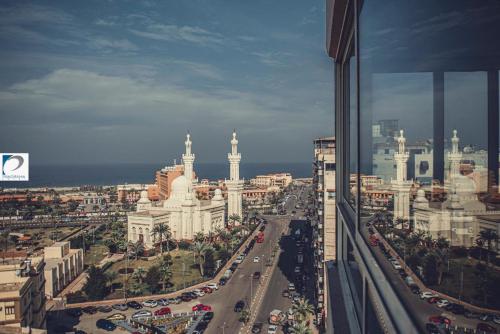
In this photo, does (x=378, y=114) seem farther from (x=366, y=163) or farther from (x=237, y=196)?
(x=237, y=196)

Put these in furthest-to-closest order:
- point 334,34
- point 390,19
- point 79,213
Answer: point 79,213 → point 334,34 → point 390,19

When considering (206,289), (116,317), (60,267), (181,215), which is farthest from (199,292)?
(181,215)

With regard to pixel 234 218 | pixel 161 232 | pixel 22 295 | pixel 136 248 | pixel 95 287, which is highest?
pixel 22 295

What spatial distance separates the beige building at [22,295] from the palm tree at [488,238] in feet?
41.6

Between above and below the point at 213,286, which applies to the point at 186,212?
above

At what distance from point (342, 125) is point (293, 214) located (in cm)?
4007

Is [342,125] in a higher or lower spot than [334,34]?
lower

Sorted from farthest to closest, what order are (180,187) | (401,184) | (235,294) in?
(180,187) → (235,294) → (401,184)

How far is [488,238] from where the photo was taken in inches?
29.5

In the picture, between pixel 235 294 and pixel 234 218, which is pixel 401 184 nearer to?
pixel 235 294

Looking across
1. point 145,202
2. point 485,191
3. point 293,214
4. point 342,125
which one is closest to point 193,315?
point 342,125

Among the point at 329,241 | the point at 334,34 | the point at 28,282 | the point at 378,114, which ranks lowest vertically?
the point at 28,282

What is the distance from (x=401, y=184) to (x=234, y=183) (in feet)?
103

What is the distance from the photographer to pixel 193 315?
1575 cm
